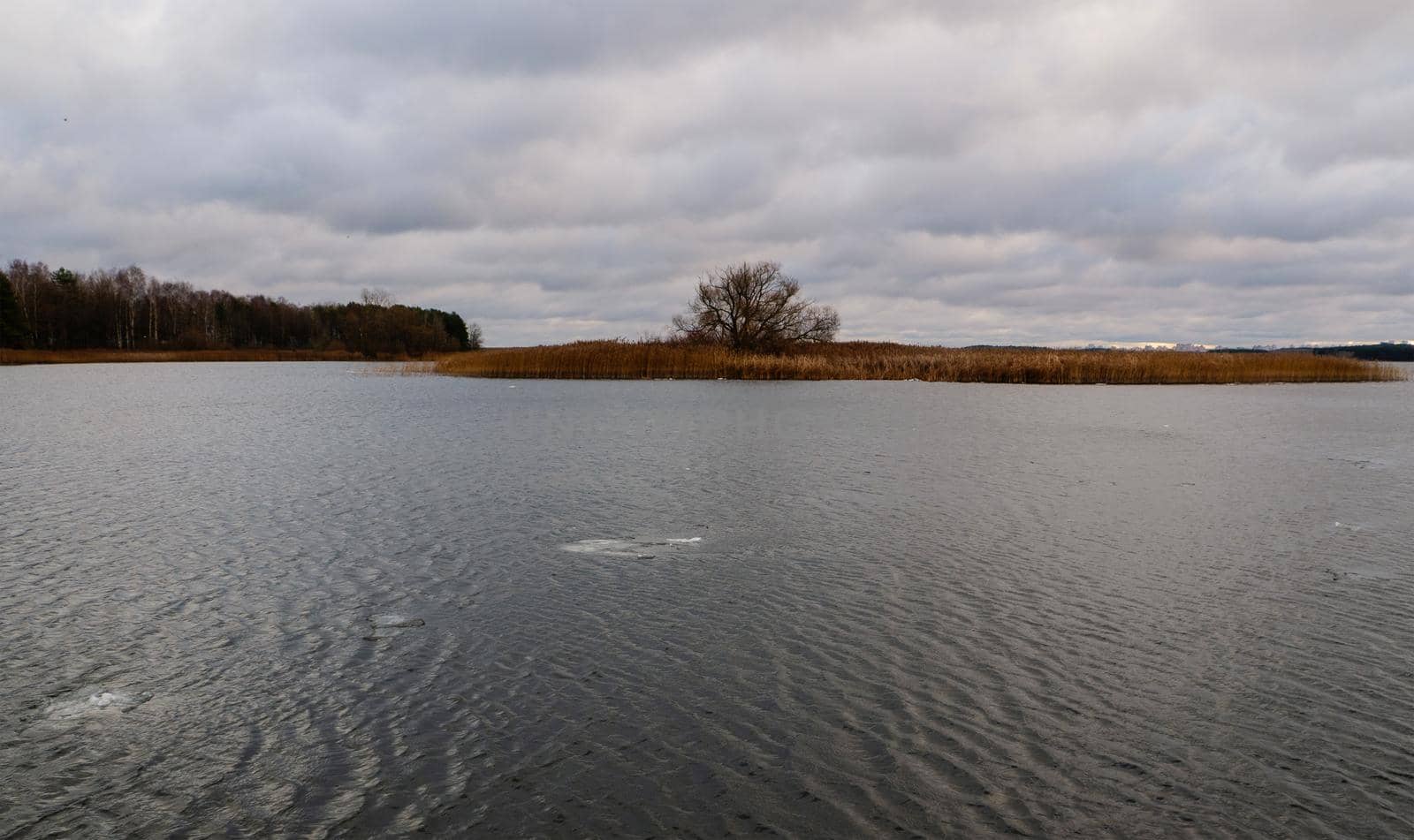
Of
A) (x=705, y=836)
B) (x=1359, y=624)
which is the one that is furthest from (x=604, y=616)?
(x=1359, y=624)

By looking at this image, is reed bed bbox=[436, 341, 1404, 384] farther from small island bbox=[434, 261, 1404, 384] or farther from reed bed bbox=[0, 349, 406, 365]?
reed bed bbox=[0, 349, 406, 365]

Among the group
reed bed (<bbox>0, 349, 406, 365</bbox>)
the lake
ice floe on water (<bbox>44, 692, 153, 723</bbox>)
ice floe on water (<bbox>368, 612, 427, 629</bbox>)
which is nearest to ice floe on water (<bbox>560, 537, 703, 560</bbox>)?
the lake

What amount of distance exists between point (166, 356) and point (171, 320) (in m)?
16.5

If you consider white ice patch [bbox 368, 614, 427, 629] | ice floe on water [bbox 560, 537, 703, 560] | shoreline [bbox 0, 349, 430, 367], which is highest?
shoreline [bbox 0, 349, 430, 367]

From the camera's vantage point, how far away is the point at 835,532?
848 centimetres

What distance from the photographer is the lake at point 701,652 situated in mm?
3525

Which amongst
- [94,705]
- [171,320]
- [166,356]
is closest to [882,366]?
[94,705]

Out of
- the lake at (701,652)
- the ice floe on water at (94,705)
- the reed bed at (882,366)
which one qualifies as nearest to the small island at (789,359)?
the reed bed at (882,366)

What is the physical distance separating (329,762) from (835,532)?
5448 mm

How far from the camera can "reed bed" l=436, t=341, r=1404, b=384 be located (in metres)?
40.5

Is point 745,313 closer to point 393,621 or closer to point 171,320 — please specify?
point 393,621

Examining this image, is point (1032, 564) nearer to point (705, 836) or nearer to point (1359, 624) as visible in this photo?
point (1359, 624)

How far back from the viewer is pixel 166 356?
79562 mm

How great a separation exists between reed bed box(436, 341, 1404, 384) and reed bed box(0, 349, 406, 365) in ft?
151
